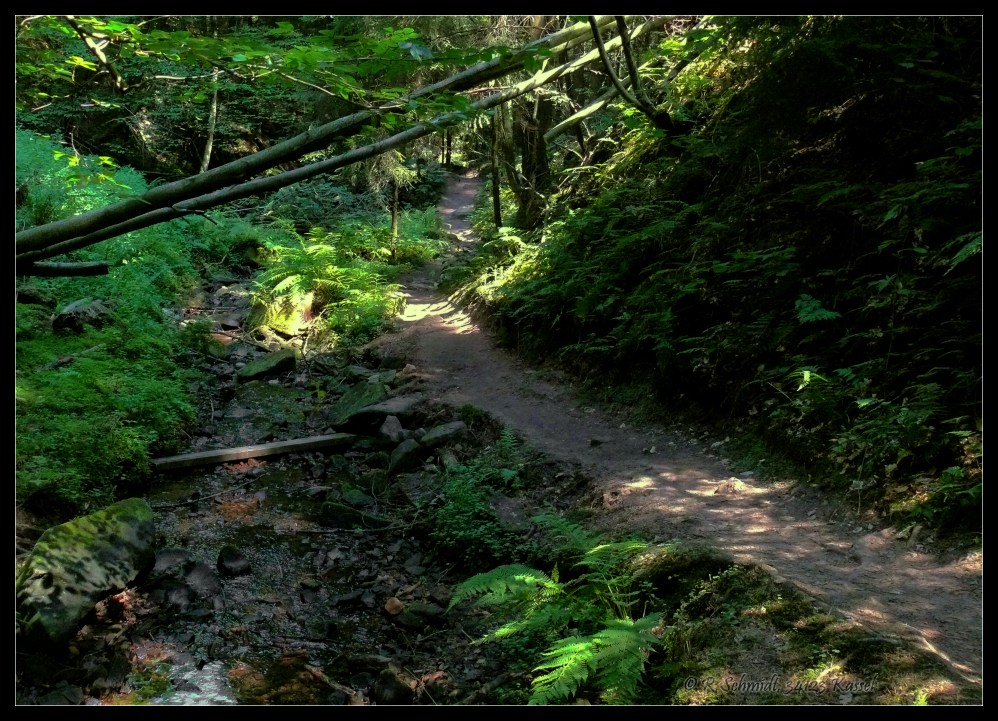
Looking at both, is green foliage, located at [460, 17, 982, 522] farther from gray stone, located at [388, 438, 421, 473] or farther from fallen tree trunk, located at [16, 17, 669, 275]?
fallen tree trunk, located at [16, 17, 669, 275]

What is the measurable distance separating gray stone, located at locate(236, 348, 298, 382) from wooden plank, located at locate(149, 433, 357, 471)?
8.97 ft

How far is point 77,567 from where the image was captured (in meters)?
5.19

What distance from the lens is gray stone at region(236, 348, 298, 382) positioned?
11.6 meters

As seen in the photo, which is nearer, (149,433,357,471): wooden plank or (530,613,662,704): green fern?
(530,613,662,704): green fern

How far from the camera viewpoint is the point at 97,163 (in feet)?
17.6

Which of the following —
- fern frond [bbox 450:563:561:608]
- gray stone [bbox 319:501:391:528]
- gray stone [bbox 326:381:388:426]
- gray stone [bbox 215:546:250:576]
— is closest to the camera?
fern frond [bbox 450:563:561:608]

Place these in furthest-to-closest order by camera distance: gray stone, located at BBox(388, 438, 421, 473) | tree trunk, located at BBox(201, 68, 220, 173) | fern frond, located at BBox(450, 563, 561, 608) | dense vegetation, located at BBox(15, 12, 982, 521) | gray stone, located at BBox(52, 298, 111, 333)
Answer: gray stone, located at BBox(388, 438, 421, 473) < gray stone, located at BBox(52, 298, 111, 333) < tree trunk, located at BBox(201, 68, 220, 173) < fern frond, located at BBox(450, 563, 561, 608) < dense vegetation, located at BBox(15, 12, 982, 521)

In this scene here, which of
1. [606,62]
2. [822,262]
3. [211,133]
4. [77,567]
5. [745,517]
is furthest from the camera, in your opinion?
[211,133]

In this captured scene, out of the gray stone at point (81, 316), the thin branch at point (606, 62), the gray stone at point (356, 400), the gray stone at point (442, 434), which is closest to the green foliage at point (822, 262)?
the thin branch at point (606, 62)

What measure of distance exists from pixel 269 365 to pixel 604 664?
9.29m

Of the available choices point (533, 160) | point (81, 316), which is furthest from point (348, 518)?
point (533, 160)

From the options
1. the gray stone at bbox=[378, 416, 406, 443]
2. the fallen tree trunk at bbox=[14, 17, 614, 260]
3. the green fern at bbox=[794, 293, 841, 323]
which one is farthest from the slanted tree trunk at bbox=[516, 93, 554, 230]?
the fallen tree trunk at bbox=[14, 17, 614, 260]

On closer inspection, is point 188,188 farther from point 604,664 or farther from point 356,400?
point 356,400

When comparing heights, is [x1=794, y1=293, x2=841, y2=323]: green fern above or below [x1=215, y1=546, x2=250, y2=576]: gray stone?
above
